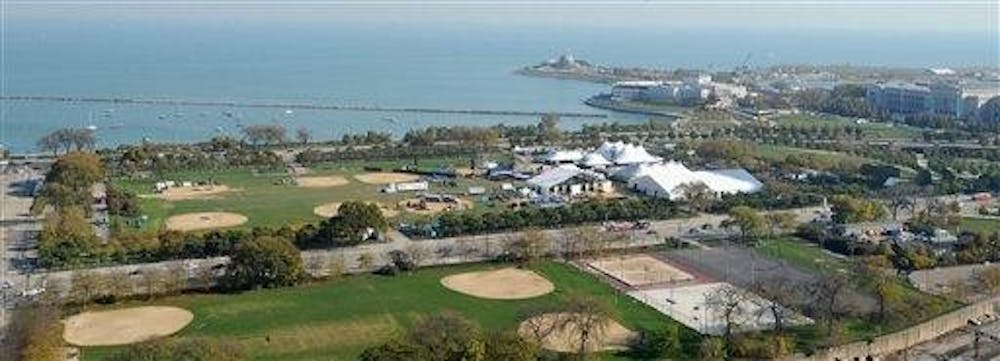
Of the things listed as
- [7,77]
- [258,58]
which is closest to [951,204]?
[7,77]

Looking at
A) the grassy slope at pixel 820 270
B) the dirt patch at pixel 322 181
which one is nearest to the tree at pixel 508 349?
the grassy slope at pixel 820 270

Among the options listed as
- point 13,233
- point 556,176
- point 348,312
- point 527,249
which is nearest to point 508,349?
point 348,312

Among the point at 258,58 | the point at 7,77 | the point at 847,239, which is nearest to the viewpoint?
the point at 847,239

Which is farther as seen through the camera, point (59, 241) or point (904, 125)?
point (904, 125)

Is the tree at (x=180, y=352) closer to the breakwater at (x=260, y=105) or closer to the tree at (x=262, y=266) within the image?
the tree at (x=262, y=266)

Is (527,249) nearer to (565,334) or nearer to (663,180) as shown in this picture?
(565,334)

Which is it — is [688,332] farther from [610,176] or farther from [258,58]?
[258,58]
